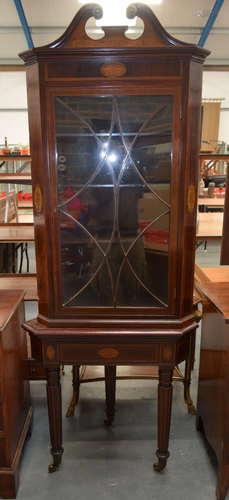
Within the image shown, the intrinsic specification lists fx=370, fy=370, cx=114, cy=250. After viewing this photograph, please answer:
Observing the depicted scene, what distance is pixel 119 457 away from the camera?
1731 millimetres

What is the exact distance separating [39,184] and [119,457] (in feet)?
4.28

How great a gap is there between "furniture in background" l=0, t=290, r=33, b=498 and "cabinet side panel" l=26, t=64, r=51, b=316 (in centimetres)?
17

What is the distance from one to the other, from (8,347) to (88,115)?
95 cm

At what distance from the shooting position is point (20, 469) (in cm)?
166

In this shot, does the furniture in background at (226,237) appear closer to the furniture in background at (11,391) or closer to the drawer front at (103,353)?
the drawer front at (103,353)

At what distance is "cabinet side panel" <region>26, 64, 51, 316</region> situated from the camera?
4.27ft

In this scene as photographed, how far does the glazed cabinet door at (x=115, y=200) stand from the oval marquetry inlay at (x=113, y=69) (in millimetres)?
73

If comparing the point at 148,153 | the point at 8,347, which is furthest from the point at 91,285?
the point at 148,153

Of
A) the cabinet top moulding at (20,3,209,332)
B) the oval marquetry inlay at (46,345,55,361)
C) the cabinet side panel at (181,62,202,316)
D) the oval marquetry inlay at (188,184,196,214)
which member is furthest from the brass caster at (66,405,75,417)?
the oval marquetry inlay at (188,184,196,214)

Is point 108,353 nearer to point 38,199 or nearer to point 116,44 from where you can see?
point 38,199

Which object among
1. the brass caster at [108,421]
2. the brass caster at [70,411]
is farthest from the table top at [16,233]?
the brass caster at [108,421]

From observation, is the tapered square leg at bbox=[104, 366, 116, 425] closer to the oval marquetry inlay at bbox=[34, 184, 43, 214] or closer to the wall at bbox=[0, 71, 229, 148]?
the oval marquetry inlay at bbox=[34, 184, 43, 214]

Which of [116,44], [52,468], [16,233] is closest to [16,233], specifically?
[16,233]

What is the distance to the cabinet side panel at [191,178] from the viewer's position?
128cm
